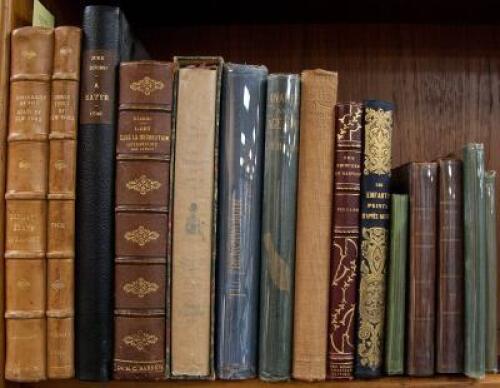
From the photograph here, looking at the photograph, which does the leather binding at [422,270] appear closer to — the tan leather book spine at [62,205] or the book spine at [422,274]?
the book spine at [422,274]

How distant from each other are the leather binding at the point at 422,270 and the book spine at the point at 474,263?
3 cm

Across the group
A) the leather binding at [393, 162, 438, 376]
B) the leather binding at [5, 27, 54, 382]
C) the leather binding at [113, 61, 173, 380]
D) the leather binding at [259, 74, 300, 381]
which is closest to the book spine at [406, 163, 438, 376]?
the leather binding at [393, 162, 438, 376]

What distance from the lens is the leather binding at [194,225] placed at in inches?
23.6

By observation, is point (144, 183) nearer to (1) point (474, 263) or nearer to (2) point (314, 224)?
(2) point (314, 224)

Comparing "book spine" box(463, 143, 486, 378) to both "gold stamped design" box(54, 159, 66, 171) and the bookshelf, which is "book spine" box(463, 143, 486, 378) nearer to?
the bookshelf

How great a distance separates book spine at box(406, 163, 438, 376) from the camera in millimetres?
611

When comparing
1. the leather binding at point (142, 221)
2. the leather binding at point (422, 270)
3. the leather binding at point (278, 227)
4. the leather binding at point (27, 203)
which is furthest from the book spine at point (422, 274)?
the leather binding at point (27, 203)

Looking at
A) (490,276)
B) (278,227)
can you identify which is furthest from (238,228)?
(490,276)

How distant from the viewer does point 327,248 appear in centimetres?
61

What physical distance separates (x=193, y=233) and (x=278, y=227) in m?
0.08

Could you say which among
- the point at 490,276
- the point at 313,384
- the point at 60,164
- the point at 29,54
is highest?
the point at 29,54

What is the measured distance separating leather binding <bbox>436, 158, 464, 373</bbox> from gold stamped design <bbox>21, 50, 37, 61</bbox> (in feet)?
1.37

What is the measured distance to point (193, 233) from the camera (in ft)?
1.97

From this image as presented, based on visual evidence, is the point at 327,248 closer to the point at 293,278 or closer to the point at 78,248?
the point at 293,278
